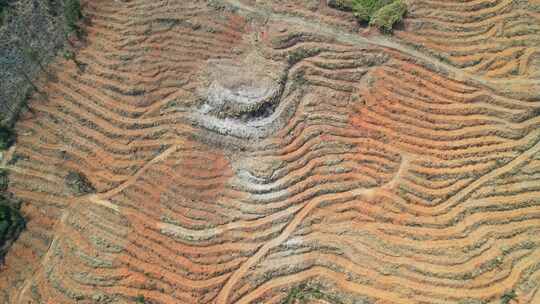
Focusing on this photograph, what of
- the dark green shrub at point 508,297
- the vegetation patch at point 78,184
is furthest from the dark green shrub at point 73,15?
the dark green shrub at point 508,297

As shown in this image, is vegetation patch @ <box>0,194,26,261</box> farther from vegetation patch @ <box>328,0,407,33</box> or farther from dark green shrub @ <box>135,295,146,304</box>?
vegetation patch @ <box>328,0,407,33</box>

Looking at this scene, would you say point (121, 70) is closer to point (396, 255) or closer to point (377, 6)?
point (377, 6)

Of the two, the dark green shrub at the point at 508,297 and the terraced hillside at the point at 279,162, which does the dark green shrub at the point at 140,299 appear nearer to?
the terraced hillside at the point at 279,162

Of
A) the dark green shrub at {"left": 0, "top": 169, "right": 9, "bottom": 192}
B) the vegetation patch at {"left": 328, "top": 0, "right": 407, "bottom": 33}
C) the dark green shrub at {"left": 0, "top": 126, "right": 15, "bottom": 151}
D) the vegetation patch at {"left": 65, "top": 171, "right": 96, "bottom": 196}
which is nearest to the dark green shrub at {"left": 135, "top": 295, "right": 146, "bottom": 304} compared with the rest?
the vegetation patch at {"left": 65, "top": 171, "right": 96, "bottom": 196}

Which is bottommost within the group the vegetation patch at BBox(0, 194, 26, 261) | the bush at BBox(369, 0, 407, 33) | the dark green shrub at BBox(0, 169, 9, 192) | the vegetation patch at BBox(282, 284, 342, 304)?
the vegetation patch at BBox(282, 284, 342, 304)

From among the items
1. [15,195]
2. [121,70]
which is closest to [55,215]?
[15,195]

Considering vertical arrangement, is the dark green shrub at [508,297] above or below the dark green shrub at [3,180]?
below
